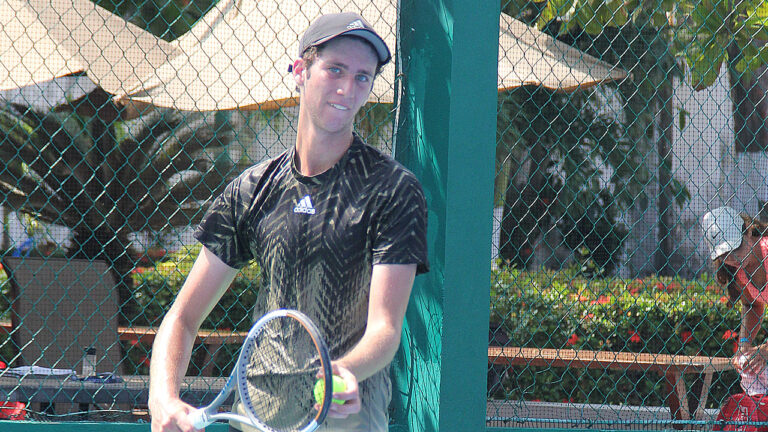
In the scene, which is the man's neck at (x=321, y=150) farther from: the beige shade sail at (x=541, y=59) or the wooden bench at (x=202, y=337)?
the beige shade sail at (x=541, y=59)

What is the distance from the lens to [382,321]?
1.44 meters

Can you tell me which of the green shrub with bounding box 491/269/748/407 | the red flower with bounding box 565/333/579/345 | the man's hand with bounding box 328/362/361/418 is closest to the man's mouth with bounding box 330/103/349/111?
the man's hand with bounding box 328/362/361/418

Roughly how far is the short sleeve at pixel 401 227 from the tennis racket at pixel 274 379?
0.22 meters

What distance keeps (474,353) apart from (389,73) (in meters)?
1.57

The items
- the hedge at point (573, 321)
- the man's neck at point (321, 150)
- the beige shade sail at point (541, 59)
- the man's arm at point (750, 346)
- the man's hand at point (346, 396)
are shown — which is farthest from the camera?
the hedge at point (573, 321)

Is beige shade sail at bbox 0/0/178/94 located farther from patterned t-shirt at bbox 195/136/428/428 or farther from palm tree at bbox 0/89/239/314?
patterned t-shirt at bbox 195/136/428/428

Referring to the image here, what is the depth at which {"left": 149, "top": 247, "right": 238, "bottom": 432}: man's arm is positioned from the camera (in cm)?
144

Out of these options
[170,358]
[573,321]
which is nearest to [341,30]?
[170,358]

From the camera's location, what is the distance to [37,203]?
6.66m

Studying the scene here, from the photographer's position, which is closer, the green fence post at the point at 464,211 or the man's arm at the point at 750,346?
the green fence post at the point at 464,211

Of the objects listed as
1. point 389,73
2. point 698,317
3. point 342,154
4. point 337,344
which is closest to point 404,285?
point 337,344

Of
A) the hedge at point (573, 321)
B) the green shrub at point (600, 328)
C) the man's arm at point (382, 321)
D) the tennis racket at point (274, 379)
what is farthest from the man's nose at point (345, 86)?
the green shrub at point (600, 328)

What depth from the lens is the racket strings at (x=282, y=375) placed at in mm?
1436

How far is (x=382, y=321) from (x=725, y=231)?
11.0ft
